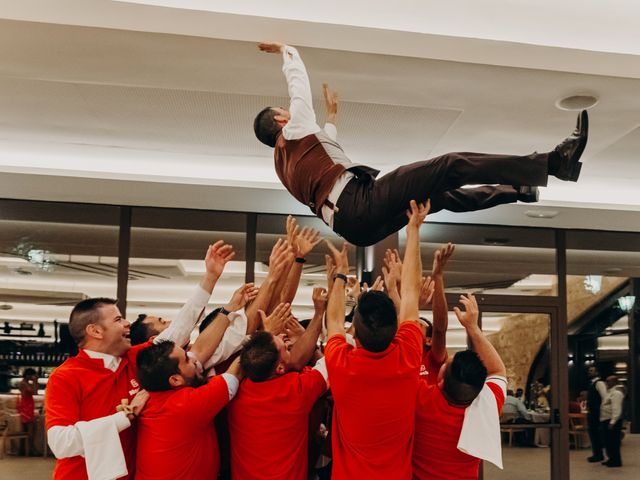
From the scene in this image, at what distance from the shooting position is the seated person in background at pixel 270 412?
3.15 metres

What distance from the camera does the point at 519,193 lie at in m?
3.14

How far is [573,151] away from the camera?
2918 millimetres

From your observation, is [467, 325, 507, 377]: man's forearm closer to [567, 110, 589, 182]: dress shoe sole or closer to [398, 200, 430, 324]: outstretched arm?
[398, 200, 430, 324]: outstretched arm

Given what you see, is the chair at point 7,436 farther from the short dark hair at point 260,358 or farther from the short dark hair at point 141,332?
the short dark hair at point 260,358

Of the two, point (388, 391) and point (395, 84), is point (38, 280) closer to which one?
point (395, 84)

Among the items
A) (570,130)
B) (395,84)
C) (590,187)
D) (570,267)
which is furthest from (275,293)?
(570,267)

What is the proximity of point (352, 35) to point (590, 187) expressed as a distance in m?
3.62

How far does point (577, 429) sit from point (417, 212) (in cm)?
488

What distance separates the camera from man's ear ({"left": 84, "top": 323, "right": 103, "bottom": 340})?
3223 mm

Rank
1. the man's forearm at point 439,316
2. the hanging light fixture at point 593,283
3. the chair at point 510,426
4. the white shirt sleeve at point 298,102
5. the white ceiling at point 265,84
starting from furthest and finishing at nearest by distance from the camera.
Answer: the hanging light fixture at point 593,283, the chair at point 510,426, the man's forearm at point 439,316, the white ceiling at point 265,84, the white shirt sleeve at point 298,102

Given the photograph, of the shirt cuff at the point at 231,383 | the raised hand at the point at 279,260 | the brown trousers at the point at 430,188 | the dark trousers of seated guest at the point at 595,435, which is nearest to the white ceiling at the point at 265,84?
the brown trousers at the point at 430,188

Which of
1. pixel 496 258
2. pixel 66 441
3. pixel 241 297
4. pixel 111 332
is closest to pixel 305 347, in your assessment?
pixel 241 297

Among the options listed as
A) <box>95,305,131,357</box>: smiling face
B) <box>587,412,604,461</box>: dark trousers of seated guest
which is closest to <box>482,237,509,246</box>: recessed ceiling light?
<box>587,412,604,461</box>: dark trousers of seated guest

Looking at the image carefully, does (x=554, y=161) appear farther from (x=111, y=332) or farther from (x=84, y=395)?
(x=84, y=395)
